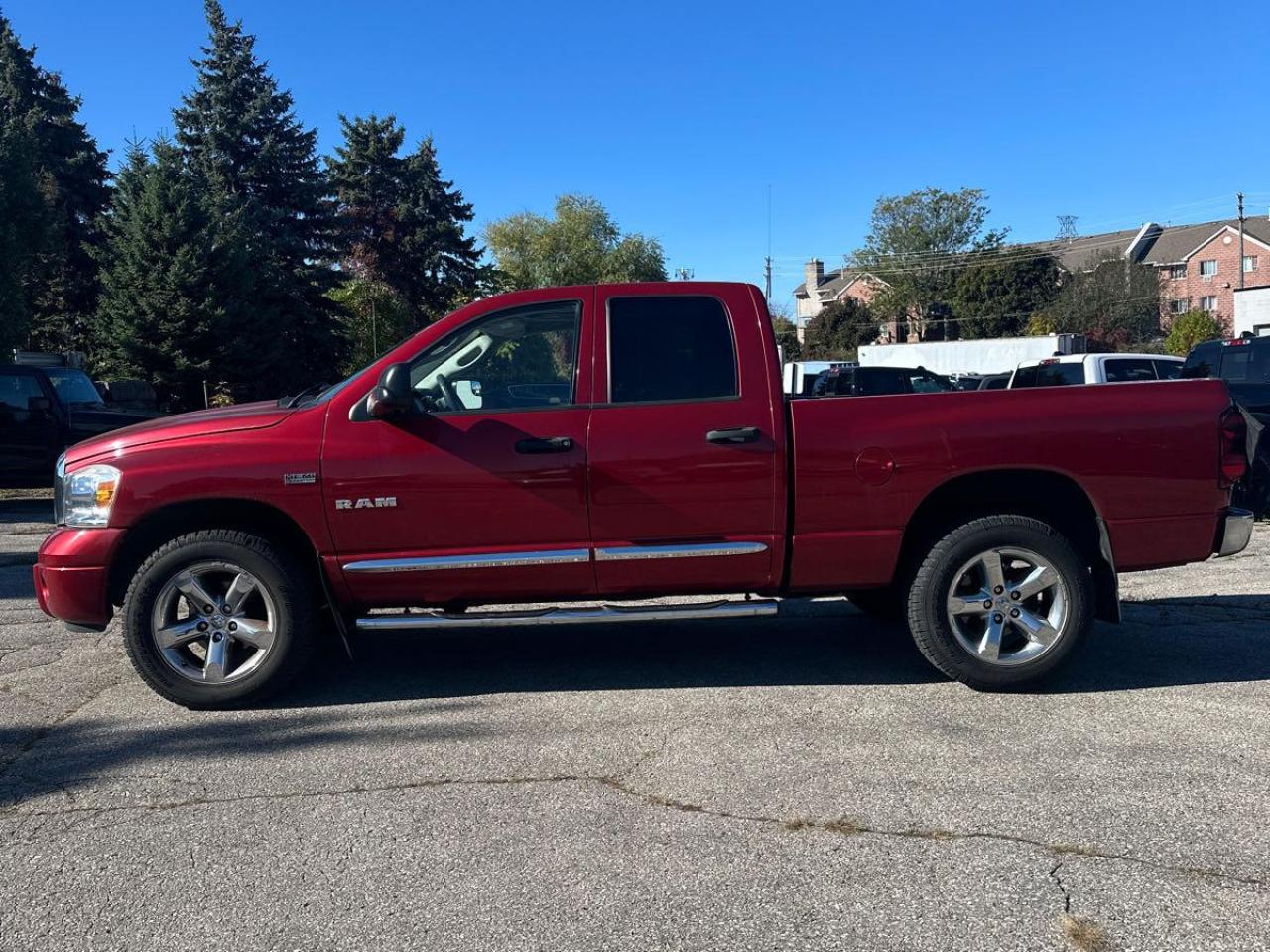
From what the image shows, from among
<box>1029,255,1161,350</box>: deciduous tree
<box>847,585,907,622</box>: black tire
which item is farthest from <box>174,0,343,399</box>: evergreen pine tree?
<box>1029,255,1161,350</box>: deciduous tree

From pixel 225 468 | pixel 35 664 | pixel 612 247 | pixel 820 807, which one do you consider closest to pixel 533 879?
pixel 820 807

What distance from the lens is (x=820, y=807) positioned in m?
3.67

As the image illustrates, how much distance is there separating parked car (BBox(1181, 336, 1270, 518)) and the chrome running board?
26.0 ft

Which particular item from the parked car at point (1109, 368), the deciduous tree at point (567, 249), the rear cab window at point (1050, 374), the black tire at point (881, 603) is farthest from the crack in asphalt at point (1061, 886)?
the deciduous tree at point (567, 249)

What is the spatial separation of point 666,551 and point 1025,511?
1.85 metres

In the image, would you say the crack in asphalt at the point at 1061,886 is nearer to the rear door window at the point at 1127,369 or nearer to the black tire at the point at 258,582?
the black tire at the point at 258,582

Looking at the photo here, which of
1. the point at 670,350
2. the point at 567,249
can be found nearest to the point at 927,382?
the point at 670,350

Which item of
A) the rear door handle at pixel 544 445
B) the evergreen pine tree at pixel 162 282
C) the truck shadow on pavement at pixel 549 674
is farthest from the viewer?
the evergreen pine tree at pixel 162 282

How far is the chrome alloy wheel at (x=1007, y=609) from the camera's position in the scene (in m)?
4.85

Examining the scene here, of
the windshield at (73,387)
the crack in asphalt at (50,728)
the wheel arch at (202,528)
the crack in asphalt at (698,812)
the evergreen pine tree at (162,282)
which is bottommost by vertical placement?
the crack in asphalt at (698,812)

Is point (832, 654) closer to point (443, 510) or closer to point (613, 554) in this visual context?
point (613, 554)

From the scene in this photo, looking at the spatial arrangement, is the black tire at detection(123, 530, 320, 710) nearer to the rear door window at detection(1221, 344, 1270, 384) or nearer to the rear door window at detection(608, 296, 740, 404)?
the rear door window at detection(608, 296, 740, 404)

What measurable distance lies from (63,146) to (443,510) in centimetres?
4061

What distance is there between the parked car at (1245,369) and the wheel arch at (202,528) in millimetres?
9552
